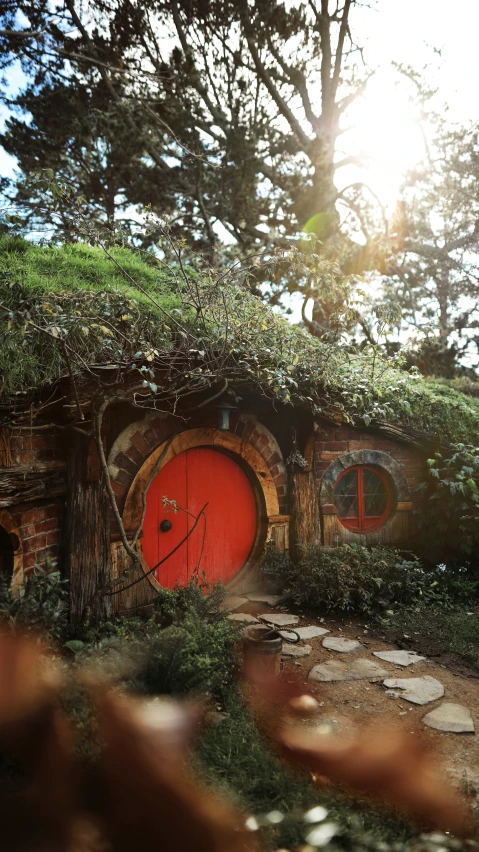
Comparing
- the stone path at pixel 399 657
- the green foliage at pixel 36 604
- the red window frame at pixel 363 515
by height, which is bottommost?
the stone path at pixel 399 657

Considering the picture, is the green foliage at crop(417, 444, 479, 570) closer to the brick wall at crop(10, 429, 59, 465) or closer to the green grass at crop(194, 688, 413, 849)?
the green grass at crop(194, 688, 413, 849)

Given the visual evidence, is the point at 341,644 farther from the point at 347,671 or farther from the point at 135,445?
the point at 135,445

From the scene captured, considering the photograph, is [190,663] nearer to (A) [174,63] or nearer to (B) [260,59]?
(A) [174,63]

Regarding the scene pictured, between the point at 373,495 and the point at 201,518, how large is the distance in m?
2.75

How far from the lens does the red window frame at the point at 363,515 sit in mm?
7434

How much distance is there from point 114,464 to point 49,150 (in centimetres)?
799

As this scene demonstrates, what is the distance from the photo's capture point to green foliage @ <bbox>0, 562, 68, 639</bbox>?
12.0 ft

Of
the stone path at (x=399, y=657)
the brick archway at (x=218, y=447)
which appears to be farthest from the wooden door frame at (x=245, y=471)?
the stone path at (x=399, y=657)

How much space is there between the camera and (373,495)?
7621 mm

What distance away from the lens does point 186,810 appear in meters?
2.57

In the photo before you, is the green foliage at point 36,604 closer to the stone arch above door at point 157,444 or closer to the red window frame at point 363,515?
the stone arch above door at point 157,444

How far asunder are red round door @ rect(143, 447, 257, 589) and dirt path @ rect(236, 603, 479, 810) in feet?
5.24

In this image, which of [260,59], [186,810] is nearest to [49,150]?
[260,59]

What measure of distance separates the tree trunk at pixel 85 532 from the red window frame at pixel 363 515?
3545 millimetres
